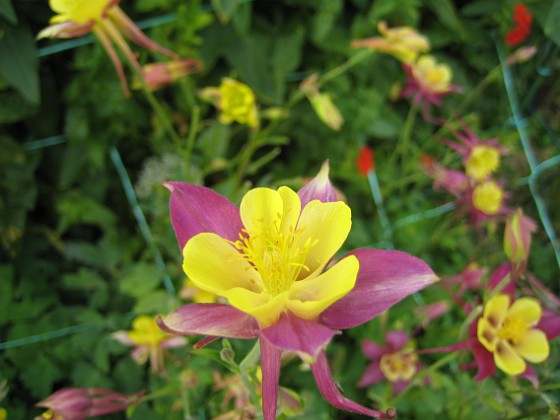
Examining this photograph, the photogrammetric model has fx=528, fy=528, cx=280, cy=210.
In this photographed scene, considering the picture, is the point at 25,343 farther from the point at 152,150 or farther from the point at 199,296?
the point at 152,150

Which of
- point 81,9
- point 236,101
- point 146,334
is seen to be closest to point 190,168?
point 236,101

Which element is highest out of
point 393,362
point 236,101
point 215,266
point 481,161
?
point 215,266

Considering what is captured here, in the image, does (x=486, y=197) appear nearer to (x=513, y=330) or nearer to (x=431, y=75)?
(x=431, y=75)

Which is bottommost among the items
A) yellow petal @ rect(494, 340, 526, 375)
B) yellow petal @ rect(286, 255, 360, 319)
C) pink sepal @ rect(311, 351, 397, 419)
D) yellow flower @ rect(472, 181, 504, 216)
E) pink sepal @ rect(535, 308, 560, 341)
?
yellow flower @ rect(472, 181, 504, 216)

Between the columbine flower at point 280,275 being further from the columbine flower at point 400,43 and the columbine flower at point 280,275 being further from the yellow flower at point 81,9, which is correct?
the columbine flower at point 400,43

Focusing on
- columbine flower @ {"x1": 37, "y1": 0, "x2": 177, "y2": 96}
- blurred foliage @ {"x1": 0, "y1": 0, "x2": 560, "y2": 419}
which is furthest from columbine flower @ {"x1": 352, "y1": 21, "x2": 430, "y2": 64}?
columbine flower @ {"x1": 37, "y1": 0, "x2": 177, "y2": 96}

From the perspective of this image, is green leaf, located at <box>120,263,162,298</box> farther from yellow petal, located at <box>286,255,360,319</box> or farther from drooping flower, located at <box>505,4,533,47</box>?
drooping flower, located at <box>505,4,533,47</box>
